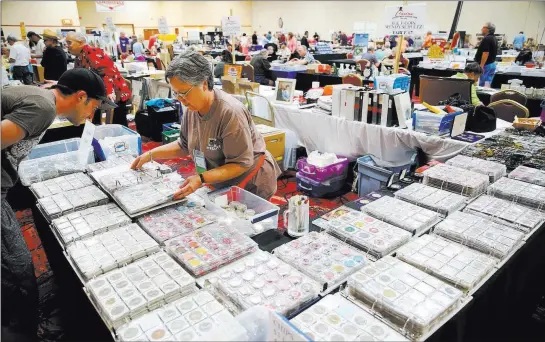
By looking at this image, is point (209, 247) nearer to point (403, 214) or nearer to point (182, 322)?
point (182, 322)

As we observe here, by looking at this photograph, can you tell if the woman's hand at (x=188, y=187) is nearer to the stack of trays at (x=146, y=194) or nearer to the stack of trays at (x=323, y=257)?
the stack of trays at (x=146, y=194)

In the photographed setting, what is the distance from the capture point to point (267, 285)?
139 cm

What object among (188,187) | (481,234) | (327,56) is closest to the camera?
(481,234)

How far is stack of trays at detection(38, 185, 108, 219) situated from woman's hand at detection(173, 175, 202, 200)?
16.9 inches

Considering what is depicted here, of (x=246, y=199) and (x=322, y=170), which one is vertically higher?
(x=246, y=199)

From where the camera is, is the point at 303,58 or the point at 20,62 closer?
the point at 20,62

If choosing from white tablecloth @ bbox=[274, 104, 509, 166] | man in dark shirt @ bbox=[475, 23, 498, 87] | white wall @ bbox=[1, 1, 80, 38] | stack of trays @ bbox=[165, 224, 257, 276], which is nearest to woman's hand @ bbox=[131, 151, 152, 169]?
stack of trays @ bbox=[165, 224, 257, 276]

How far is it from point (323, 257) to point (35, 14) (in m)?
21.7

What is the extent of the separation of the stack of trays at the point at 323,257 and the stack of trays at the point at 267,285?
0.05 meters

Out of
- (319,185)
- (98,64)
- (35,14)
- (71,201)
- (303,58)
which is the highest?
(35,14)

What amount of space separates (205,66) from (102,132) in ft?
7.66

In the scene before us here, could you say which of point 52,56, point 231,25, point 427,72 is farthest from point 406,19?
point 52,56

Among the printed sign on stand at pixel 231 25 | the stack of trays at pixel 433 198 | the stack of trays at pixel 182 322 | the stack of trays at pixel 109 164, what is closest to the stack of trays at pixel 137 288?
the stack of trays at pixel 182 322

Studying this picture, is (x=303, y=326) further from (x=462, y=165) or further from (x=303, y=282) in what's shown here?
(x=462, y=165)
